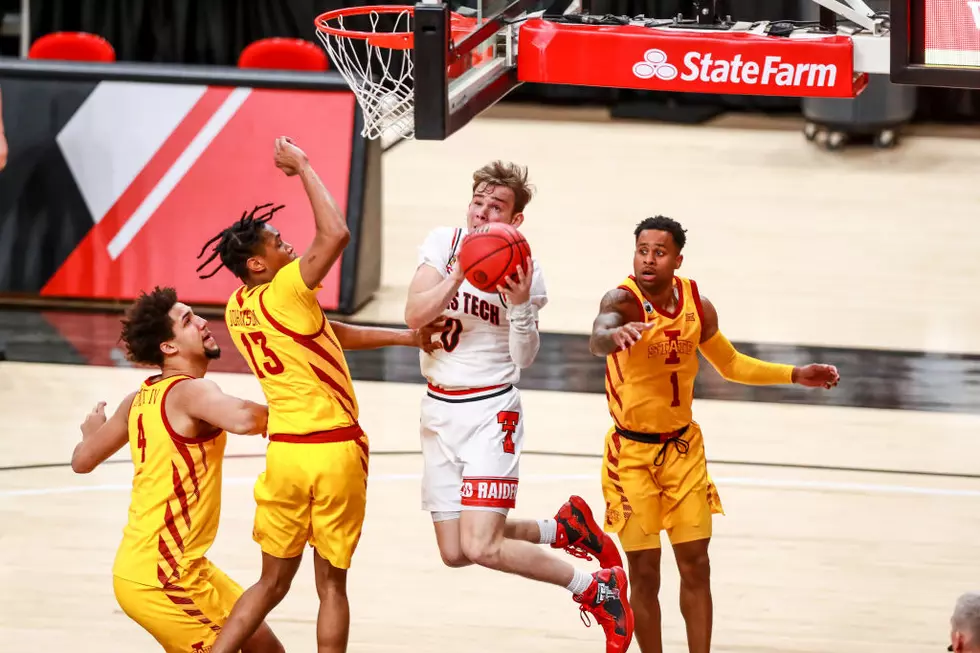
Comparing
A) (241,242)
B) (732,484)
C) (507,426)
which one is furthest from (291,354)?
(732,484)

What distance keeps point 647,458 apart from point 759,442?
11.3 feet

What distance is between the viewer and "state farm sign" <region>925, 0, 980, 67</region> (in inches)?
231

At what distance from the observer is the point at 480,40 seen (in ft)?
21.1

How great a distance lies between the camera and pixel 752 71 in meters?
6.25

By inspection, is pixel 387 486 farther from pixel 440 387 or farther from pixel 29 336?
pixel 29 336

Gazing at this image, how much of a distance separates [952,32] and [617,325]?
5.70 ft

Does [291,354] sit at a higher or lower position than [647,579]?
higher

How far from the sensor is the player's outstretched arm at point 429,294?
579 cm

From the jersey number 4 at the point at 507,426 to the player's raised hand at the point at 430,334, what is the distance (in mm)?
374

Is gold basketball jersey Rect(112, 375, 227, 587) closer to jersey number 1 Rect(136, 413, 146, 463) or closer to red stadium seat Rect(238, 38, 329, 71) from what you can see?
jersey number 1 Rect(136, 413, 146, 463)

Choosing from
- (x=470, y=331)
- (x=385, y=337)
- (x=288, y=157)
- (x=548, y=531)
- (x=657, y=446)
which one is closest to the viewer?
(x=288, y=157)

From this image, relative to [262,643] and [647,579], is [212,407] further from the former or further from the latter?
[647,579]

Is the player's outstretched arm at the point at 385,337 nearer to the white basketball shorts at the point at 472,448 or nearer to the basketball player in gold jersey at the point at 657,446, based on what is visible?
the white basketball shorts at the point at 472,448

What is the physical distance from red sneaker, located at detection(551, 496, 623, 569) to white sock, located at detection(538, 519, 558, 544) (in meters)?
0.02
